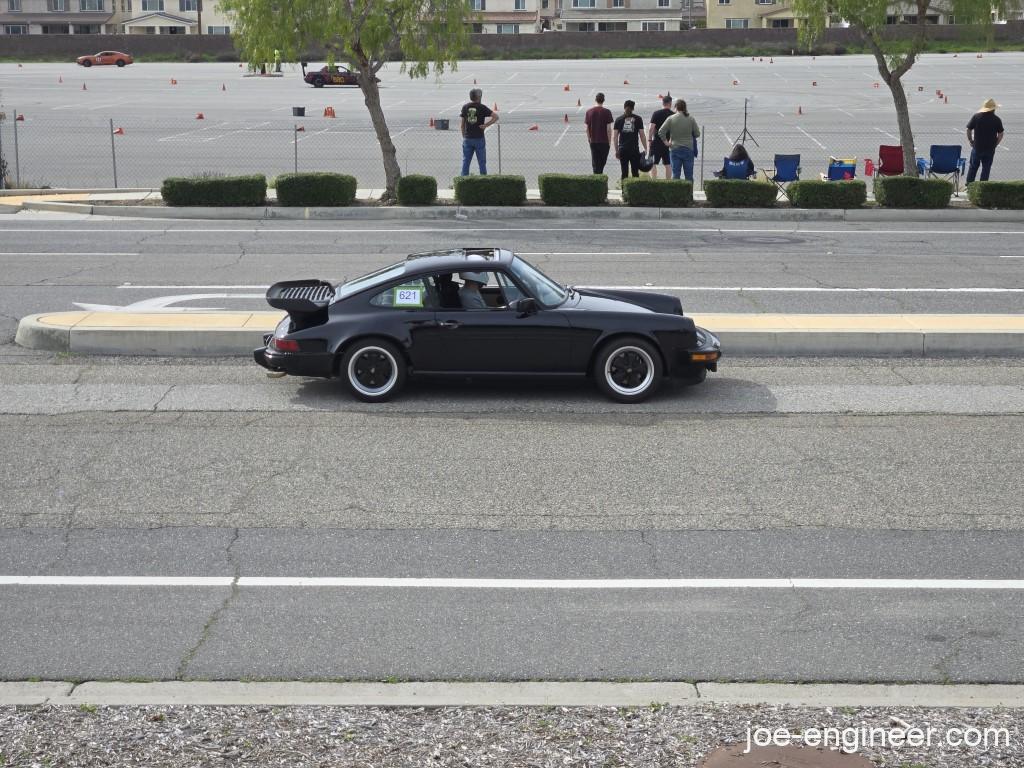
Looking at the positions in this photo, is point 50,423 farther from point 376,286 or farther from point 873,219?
point 873,219

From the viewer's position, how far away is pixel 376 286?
36.7 feet

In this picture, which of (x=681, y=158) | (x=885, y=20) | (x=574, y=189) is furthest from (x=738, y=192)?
(x=885, y=20)

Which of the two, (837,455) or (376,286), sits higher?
(376,286)

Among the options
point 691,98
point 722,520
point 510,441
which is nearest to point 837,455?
point 722,520

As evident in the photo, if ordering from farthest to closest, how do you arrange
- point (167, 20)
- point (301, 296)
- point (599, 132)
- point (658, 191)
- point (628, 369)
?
1. point (167, 20)
2. point (599, 132)
3. point (658, 191)
4. point (301, 296)
5. point (628, 369)

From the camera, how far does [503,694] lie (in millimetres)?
5977

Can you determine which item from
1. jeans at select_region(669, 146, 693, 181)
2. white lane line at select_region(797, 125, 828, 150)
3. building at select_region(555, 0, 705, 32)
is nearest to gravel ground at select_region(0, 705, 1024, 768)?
jeans at select_region(669, 146, 693, 181)

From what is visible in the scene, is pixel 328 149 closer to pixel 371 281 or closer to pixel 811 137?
pixel 811 137

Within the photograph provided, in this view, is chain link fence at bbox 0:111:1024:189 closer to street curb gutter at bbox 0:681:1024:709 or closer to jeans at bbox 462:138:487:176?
jeans at bbox 462:138:487:176

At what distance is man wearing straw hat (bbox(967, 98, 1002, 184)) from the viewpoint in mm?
24531

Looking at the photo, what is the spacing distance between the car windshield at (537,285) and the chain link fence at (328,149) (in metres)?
15.7

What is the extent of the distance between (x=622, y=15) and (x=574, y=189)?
92996 millimetres

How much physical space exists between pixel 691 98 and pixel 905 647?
4929cm

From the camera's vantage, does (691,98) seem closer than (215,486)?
No
